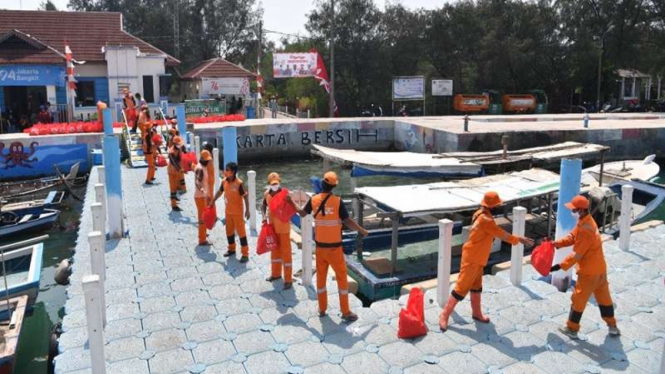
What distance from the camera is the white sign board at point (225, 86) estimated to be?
36.0 m

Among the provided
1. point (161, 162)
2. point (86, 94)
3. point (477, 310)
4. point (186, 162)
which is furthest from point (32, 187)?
point (477, 310)

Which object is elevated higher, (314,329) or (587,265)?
(587,265)

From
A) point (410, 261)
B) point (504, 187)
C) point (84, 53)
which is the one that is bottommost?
point (410, 261)

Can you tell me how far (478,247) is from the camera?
664 cm

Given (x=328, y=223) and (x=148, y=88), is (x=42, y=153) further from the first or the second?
(x=328, y=223)

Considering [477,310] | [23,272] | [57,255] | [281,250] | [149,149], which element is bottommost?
[57,255]

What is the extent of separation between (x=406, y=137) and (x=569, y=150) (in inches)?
557

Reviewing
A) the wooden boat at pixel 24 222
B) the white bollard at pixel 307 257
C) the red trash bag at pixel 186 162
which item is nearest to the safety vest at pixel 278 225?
the white bollard at pixel 307 257

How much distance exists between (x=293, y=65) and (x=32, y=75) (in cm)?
1507

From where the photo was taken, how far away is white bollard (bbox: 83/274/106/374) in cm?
525

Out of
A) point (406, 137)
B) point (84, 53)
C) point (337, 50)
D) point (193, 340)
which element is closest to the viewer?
point (193, 340)

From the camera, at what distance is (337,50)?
1613 inches

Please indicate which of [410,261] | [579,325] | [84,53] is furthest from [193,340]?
[84,53]

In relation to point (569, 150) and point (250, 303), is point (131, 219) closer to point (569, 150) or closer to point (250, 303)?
point (250, 303)
